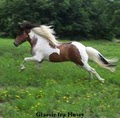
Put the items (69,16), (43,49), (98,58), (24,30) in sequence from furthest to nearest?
(69,16) → (24,30) → (43,49) → (98,58)

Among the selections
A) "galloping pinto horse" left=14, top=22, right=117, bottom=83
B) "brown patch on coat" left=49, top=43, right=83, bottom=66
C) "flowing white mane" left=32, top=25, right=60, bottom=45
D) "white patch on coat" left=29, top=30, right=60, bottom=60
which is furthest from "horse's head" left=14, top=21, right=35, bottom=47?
"brown patch on coat" left=49, top=43, right=83, bottom=66

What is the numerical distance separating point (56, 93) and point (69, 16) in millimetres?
37681

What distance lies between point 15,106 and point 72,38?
124ft

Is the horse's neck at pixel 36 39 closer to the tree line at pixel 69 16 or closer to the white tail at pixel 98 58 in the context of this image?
the white tail at pixel 98 58

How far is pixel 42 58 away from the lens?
12.6 metres

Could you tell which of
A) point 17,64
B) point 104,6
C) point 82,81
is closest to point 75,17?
point 104,6

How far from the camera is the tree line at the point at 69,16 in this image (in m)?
44.8

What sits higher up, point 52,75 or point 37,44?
point 37,44

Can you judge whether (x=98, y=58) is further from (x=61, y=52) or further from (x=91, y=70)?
(x=61, y=52)

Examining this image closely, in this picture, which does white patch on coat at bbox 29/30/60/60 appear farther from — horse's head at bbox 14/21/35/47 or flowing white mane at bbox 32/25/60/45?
horse's head at bbox 14/21/35/47

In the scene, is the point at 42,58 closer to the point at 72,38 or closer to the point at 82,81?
the point at 82,81

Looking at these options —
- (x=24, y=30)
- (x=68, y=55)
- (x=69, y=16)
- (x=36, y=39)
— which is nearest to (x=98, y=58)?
(x=68, y=55)

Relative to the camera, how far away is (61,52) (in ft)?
40.8

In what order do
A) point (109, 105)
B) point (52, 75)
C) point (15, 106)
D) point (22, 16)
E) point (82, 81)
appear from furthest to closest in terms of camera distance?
1. point (22, 16)
2. point (52, 75)
3. point (82, 81)
4. point (109, 105)
5. point (15, 106)
